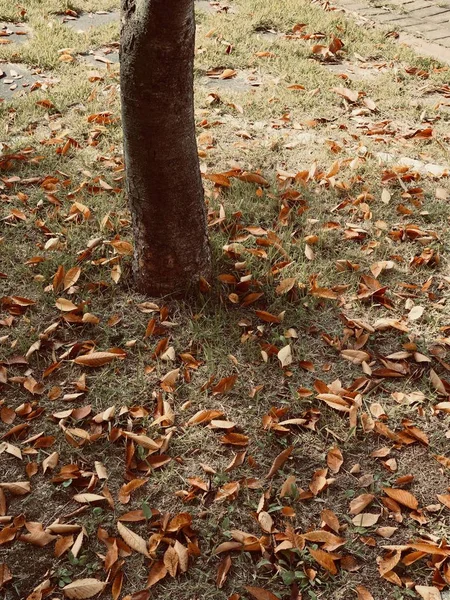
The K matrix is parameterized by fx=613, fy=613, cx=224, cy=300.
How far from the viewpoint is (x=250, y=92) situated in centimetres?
436

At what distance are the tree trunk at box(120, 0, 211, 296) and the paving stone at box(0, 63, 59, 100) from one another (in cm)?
237

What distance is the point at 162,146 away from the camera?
2.31m

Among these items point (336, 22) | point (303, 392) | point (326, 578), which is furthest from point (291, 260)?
point (336, 22)

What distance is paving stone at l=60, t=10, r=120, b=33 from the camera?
5402 mm

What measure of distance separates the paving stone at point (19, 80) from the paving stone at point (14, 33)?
46 centimetres

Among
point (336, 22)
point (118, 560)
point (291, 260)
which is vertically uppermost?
point (336, 22)

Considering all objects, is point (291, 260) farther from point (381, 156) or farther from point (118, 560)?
point (118, 560)

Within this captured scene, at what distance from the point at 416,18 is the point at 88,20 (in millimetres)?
2992

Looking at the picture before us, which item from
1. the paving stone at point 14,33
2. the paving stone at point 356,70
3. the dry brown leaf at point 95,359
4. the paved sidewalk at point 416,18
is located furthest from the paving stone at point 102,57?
the dry brown leaf at point 95,359

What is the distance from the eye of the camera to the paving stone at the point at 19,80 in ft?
14.3

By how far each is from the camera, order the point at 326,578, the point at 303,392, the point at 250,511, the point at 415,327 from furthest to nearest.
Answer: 1. the point at 415,327
2. the point at 303,392
3. the point at 250,511
4. the point at 326,578

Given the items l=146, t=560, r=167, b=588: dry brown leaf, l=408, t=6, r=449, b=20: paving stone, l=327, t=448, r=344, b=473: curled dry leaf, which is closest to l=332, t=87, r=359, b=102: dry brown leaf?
l=408, t=6, r=449, b=20: paving stone

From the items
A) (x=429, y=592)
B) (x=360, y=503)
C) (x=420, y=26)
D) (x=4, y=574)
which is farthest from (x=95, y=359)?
(x=420, y=26)

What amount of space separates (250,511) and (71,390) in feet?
2.75
